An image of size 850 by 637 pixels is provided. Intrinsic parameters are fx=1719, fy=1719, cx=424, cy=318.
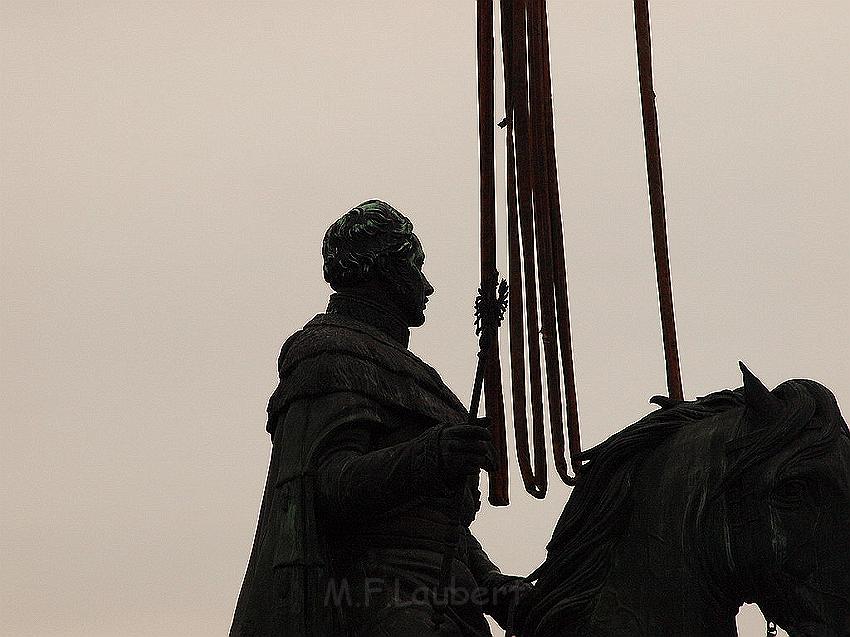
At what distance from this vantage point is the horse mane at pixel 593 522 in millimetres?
6898

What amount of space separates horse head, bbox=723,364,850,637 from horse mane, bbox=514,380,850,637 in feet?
0.66

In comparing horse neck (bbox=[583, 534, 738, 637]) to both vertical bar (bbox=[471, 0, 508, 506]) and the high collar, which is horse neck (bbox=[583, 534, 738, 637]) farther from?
the high collar

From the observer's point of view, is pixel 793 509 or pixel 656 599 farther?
pixel 656 599

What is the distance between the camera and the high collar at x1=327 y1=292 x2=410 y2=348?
8055 millimetres

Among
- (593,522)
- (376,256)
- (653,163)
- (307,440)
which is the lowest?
(593,522)

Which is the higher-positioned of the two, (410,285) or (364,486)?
(410,285)

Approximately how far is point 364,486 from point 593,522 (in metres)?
0.96

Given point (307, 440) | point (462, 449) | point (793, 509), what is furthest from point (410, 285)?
point (793, 509)

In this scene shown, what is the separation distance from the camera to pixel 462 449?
6.93m

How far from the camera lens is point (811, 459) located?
6531 mm

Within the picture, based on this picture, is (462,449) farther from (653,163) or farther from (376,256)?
(653,163)

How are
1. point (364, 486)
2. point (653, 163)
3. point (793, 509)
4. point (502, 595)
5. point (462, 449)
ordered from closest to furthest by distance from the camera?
point (793, 509) < point (462, 449) < point (364, 486) < point (502, 595) < point (653, 163)

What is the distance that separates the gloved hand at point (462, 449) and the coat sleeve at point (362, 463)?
41 mm

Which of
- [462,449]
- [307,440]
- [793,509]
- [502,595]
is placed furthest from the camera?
[502,595]
